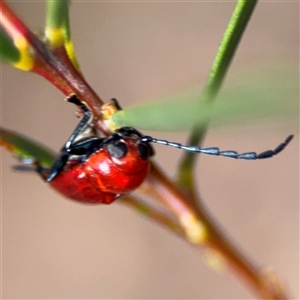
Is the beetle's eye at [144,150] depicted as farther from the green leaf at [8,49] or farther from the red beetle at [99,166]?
the green leaf at [8,49]

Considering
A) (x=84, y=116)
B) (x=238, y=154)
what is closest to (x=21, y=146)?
(x=84, y=116)

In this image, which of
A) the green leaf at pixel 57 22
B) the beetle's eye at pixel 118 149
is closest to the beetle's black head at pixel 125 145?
the beetle's eye at pixel 118 149

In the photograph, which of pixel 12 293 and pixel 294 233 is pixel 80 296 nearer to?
pixel 12 293

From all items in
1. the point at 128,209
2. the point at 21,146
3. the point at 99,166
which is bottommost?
the point at 128,209

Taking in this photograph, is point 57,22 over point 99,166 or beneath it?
over

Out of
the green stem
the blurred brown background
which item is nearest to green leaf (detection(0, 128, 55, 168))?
the green stem

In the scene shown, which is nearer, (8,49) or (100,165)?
(8,49)

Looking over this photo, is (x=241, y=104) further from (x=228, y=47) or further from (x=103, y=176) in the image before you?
(x=103, y=176)
